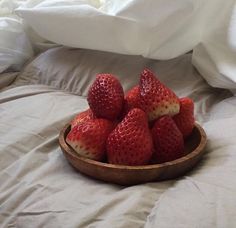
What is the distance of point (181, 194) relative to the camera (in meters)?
0.56

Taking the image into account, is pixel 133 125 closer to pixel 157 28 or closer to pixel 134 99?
pixel 134 99

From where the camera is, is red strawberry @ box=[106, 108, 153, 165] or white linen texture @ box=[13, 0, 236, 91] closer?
red strawberry @ box=[106, 108, 153, 165]

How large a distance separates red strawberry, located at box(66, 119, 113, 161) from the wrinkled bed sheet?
4 centimetres

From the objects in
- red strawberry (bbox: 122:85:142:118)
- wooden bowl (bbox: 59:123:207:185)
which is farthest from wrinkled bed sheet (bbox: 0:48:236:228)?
red strawberry (bbox: 122:85:142:118)

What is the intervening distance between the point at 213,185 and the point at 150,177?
0.28 feet

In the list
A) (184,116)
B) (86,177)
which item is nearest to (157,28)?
(184,116)

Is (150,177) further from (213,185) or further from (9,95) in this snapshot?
(9,95)

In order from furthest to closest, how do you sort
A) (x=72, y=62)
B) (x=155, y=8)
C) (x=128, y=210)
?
(x=72, y=62) → (x=155, y=8) → (x=128, y=210)

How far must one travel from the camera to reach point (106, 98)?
64cm

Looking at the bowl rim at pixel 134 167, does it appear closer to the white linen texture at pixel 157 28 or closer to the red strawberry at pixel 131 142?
the red strawberry at pixel 131 142

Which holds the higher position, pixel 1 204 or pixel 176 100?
pixel 176 100

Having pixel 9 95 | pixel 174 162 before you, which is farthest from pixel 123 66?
pixel 174 162

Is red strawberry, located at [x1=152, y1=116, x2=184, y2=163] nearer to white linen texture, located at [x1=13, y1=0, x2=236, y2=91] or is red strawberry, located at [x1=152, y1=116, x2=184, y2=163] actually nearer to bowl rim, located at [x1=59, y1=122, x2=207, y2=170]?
bowl rim, located at [x1=59, y1=122, x2=207, y2=170]

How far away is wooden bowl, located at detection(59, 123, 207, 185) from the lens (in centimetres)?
58
